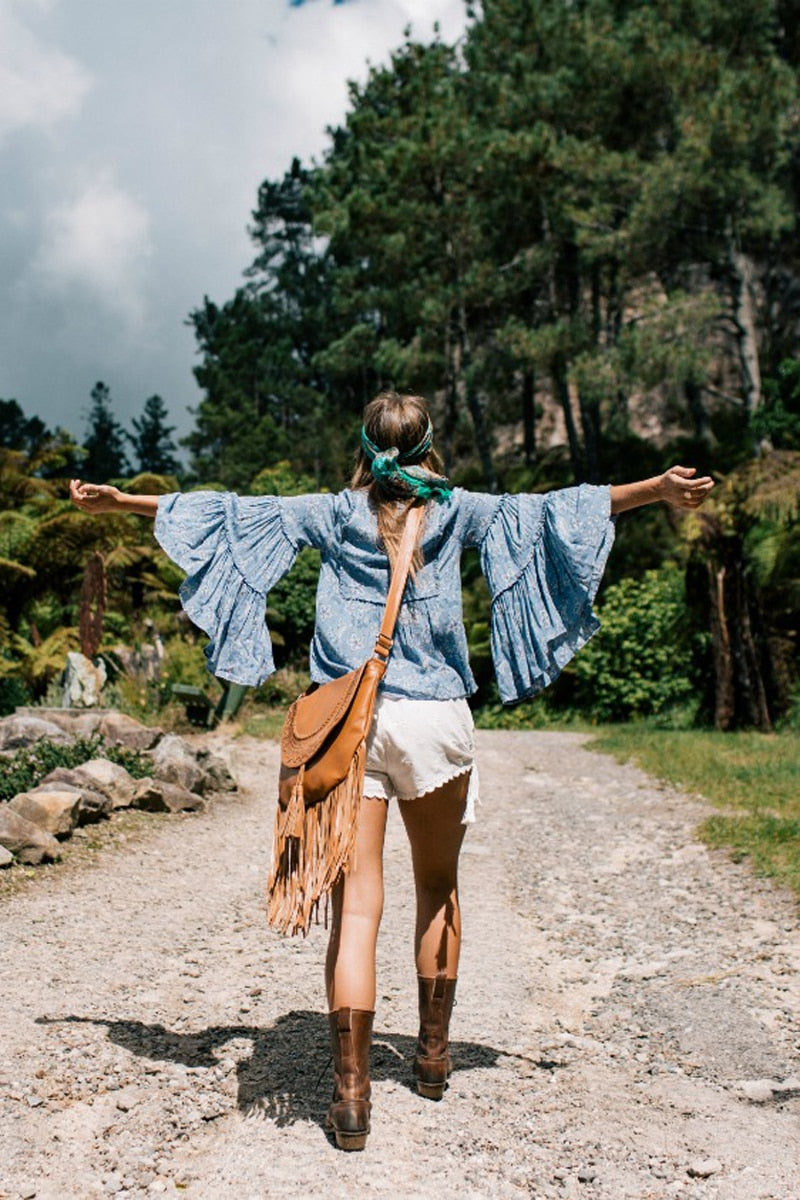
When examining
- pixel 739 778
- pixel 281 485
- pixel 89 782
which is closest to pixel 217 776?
pixel 89 782

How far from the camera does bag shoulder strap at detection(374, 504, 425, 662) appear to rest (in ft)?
8.83

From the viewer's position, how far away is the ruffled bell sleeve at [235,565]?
2.96 meters

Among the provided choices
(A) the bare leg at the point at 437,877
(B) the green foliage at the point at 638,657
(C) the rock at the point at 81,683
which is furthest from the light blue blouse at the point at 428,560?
(B) the green foliage at the point at 638,657

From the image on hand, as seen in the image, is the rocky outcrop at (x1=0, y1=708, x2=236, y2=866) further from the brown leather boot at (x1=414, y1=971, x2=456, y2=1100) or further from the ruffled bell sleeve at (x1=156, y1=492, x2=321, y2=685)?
the brown leather boot at (x1=414, y1=971, x2=456, y2=1100)

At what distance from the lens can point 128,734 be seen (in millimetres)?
8469

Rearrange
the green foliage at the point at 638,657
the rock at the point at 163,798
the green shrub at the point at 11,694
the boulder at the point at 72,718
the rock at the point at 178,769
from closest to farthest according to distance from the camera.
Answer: the rock at the point at 163,798 < the rock at the point at 178,769 < the boulder at the point at 72,718 < the green shrub at the point at 11,694 < the green foliage at the point at 638,657

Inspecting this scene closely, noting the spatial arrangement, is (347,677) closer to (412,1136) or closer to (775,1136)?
(412,1136)

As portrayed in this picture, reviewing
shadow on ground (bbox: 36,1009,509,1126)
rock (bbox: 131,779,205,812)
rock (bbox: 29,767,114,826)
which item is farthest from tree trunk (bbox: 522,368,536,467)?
shadow on ground (bbox: 36,1009,509,1126)

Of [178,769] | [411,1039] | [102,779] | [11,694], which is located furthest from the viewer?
[11,694]

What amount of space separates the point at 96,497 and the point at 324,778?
106cm

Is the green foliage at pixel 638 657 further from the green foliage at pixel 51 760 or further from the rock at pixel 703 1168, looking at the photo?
the rock at pixel 703 1168

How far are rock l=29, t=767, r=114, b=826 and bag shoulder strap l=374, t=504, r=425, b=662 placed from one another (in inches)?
155

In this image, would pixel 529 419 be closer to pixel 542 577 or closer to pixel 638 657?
pixel 638 657

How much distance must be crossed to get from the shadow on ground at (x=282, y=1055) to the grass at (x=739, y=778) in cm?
260
